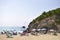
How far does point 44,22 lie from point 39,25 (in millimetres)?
1639

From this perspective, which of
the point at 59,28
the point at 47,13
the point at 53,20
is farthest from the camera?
the point at 47,13

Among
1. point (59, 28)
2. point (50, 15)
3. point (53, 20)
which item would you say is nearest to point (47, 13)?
point (50, 15)

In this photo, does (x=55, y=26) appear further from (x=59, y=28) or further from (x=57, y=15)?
(x=57, y=15)

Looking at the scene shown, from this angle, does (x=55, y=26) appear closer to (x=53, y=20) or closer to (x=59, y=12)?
(x=53, y=20)

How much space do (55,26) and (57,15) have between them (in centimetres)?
403

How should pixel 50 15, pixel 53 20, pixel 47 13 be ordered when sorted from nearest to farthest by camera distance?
pixel 53 20 → pixel 50 15 → pixel 47 13

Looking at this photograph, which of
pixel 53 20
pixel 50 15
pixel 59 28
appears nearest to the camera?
pixel 59 28

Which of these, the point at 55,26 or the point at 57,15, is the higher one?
the point at 57,15

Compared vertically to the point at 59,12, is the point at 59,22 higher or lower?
lower

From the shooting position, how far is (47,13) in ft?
154

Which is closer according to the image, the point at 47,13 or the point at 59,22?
the point at 59,22

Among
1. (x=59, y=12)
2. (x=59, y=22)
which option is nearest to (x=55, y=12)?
(x=59, y=12)

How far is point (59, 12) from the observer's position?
4259 cm

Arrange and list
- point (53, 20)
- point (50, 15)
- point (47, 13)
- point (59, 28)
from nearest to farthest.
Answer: point (59, 28), point (53, 20), point (50, 15), point (47, 13)
